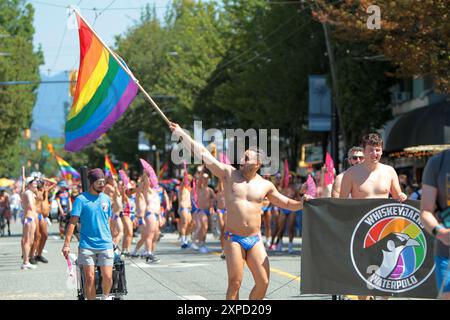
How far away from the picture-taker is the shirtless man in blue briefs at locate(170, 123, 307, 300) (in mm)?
10484

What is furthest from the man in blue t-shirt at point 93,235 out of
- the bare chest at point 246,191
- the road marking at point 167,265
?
the road marking at point 167,265

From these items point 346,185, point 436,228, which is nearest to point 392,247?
point 346,185

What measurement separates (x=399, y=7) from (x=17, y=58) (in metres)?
42.4

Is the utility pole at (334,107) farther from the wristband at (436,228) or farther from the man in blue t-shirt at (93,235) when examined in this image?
the wristband at (436,228)

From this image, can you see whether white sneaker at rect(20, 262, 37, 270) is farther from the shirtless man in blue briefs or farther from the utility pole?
the utility pole

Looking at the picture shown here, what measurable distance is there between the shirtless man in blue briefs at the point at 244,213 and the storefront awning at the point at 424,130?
21.8 m

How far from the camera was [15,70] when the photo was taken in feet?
207

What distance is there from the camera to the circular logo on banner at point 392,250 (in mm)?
11023

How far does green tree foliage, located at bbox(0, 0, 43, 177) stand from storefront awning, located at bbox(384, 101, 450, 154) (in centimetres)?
2703

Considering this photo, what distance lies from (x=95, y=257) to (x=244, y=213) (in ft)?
7.10

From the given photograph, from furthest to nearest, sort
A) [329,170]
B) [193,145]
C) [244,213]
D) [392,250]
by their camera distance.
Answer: [329,170]
[392,250]
[244,213]
[193,145]

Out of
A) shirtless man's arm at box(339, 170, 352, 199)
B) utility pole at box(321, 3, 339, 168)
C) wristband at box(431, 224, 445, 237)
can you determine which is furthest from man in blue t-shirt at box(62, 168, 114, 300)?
utility pole at box(321, 3, 339, 168)

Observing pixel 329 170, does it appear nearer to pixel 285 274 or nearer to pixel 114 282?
pixel 285 274
